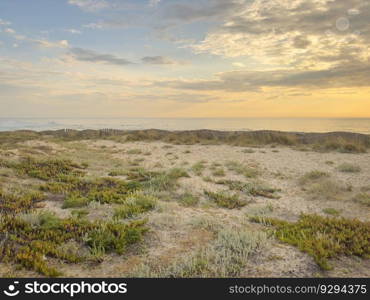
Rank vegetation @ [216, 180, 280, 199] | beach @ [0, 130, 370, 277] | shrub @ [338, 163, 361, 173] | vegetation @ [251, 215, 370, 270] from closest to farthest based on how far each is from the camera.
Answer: beach @ [0, 130, 370, 277] < vegetation @ [251, 215, 370, 270] < vegetation @ [216, 180, 280, 199] < shrub @ [338, 163, 361, 173]

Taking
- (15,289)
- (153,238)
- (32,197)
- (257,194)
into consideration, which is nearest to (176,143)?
(257,194)

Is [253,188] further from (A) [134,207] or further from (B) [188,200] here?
(A) [134,207]

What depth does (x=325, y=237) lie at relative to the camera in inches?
240

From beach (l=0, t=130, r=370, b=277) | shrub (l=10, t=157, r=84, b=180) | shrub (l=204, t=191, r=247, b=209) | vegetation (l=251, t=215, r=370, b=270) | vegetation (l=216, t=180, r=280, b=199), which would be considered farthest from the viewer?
shrub (l=10, t=157, r=84, b=180)

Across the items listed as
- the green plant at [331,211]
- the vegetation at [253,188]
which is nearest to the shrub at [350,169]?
the vegetation at [253,188]

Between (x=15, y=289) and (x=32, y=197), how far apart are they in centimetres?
585

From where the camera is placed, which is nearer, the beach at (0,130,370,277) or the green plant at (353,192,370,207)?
the beach at (0,130,370,277)

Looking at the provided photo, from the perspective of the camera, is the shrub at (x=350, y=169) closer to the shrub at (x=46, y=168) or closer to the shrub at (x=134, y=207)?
the shrub at (x=134, y=207)

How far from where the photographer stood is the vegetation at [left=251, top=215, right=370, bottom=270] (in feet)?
17.9

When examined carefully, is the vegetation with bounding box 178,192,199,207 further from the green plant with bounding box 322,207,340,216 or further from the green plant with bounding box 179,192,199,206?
the green plant with bounding box 322,207,340,216

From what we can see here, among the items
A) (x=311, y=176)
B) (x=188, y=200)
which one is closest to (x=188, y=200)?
(x=188, y=200)

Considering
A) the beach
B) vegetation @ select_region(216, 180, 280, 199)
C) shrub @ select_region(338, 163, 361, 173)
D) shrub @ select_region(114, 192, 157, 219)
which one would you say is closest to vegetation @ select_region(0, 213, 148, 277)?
the beach

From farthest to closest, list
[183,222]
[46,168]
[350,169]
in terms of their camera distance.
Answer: [350,169]
[46,168]
[183,222]

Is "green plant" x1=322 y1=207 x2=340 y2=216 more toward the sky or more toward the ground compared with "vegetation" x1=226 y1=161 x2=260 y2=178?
more toward the ground
